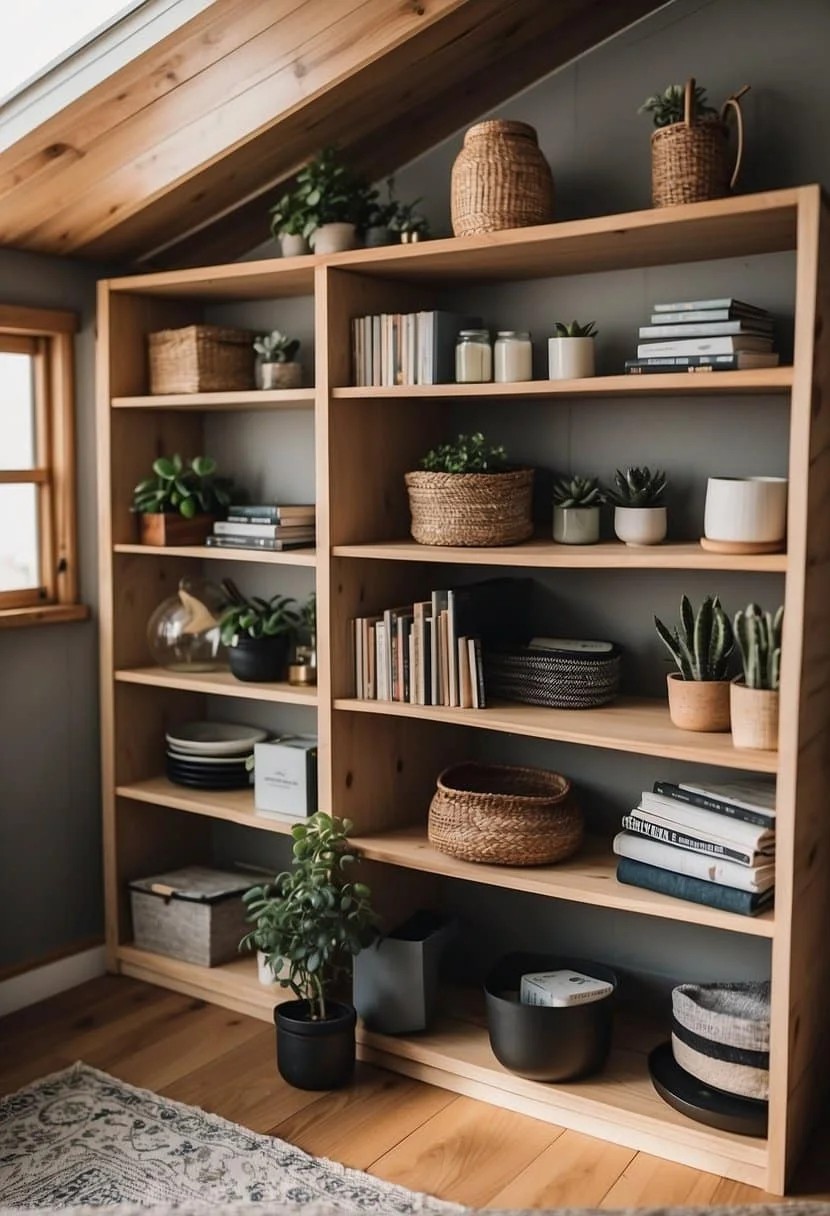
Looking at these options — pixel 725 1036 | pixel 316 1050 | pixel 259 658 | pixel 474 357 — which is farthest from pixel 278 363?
pixel 725 1036

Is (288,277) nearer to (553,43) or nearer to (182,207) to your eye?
(182,207)

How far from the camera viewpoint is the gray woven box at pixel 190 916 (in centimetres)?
343

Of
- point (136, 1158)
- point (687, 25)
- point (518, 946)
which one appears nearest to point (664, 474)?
point (687, 25)

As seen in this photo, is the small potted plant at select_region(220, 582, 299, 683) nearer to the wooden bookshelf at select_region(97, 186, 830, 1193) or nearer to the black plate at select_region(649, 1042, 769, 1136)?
the wooden bookshelf at select_region(97, 186, 830, 1193)

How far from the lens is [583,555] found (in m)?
2.66

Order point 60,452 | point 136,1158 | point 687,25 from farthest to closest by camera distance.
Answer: point 60,452
point 687,25
point 136,1158

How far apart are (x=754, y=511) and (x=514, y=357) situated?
2.25ft

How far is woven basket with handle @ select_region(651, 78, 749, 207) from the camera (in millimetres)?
2502

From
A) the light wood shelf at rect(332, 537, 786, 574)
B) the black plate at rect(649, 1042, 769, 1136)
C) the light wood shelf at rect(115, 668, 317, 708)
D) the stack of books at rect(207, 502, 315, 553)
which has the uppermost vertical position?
the stack of books at rect(207, 502, 315, 553)

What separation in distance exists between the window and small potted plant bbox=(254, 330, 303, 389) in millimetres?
560

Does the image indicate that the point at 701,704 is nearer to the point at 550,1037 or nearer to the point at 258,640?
the point at 550,1037

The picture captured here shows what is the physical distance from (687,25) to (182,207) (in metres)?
1.30

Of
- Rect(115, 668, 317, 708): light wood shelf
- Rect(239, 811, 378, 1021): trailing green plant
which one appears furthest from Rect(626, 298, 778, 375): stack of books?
Rect(239, 811, 378, 1021): trailing green plant

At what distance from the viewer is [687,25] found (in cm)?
283
